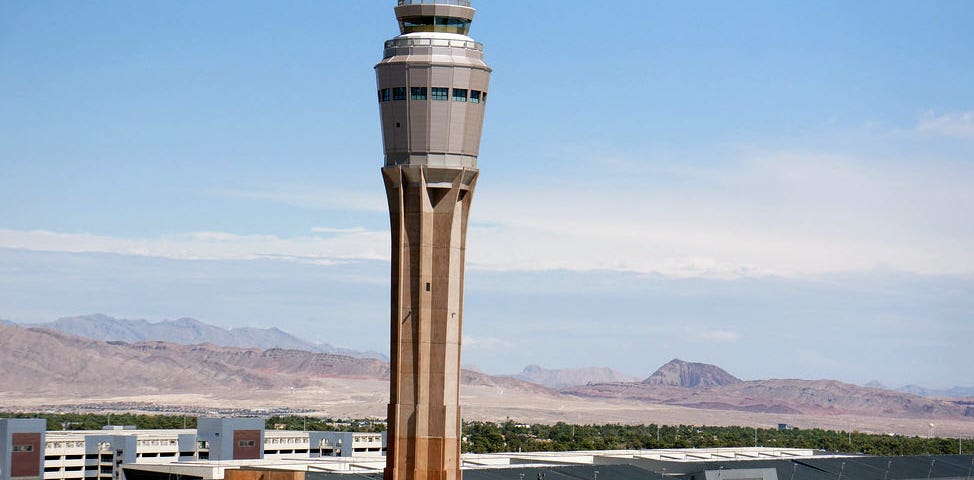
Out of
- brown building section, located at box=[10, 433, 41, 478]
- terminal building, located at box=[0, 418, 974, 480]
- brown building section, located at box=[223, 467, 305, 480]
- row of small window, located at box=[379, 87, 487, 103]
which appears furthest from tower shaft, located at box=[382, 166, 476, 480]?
brown building section, located at box=[10, 433, 41, 478]

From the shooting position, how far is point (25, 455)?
194625 millimetres

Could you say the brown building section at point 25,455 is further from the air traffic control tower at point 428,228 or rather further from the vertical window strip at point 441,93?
the vertical window strip at point 441,93

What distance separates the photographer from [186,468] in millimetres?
150875

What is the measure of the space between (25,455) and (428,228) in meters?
119

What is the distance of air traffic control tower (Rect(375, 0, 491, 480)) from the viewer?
302 feet

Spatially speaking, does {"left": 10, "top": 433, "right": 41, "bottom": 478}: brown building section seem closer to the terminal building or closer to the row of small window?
the terminal building

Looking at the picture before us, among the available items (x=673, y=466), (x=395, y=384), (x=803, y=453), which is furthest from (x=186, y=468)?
(x=803, y=453)

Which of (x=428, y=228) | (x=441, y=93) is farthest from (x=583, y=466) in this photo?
(x=441, y=93)

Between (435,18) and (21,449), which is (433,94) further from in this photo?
(21,449)

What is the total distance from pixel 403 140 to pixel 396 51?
563 cm

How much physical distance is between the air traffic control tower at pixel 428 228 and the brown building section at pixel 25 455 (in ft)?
375

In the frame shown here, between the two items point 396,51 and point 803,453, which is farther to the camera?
point 803,453

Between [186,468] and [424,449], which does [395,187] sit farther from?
[186,468]

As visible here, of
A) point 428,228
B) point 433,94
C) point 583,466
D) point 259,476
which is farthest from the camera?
point 583,466
